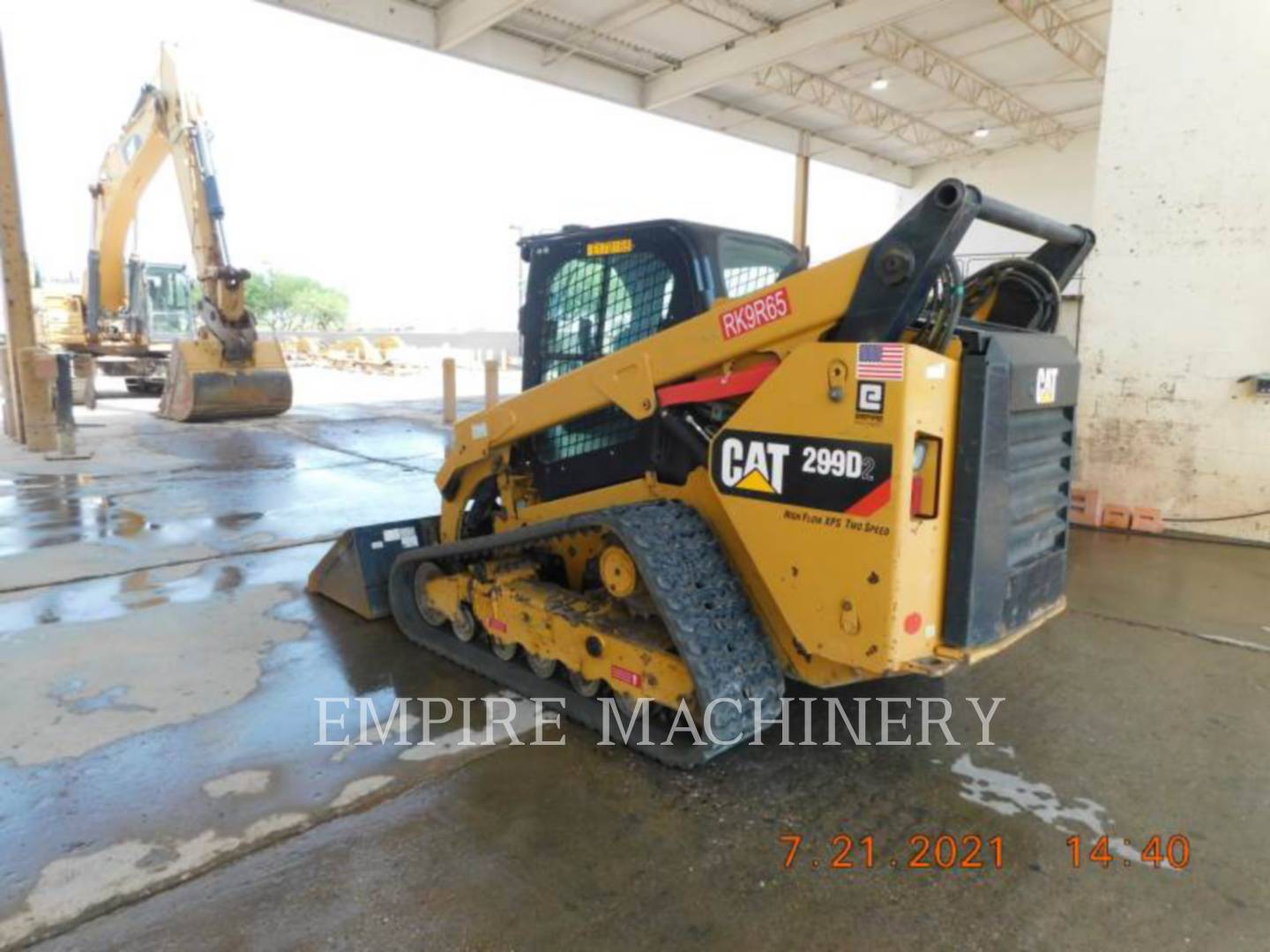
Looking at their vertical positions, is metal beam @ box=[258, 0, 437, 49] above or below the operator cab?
above

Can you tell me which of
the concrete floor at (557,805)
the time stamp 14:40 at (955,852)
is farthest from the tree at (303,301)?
the time stamp 14:40 at (955,852)

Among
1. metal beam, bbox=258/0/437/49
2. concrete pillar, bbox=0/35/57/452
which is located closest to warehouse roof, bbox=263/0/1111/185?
metal beam, bbox=258/0/437/49

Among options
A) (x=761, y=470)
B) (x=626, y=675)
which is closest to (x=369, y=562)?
(x=626, y=675)

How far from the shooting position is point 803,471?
8.36 feet

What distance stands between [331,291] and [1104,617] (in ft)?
214

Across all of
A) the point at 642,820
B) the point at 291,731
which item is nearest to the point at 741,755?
the point at 642,820

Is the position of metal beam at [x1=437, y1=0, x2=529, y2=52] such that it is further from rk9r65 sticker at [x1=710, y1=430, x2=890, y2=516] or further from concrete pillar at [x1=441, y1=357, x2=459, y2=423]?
rk9r65 sticker at [x1=710, y1=430, x2=890, y2=516]

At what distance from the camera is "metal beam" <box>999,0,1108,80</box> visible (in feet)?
38.8

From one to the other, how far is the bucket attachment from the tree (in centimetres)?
5702

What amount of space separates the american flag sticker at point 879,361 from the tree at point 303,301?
59.8 m

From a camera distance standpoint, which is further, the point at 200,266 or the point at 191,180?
the point at 200,266

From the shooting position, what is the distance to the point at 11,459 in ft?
30.7

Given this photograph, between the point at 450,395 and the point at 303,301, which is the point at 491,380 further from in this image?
the point at 303,301

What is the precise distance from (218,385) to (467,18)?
6595mm
